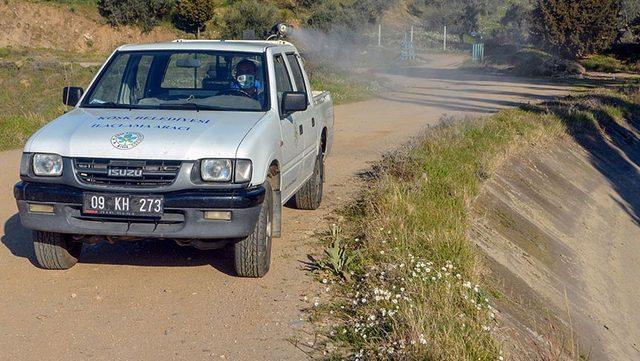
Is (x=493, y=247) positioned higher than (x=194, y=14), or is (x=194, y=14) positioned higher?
(x=493, y=247)

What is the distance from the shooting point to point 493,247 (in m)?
9.85

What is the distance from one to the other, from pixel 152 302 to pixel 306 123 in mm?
2784

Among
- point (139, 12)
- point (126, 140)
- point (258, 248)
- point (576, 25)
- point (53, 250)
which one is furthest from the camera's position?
point (139, 12)

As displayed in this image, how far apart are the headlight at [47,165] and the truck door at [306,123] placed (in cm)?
245

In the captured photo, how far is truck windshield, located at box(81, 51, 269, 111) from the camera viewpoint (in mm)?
7298

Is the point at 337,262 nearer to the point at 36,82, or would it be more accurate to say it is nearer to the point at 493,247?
the point at 493,247

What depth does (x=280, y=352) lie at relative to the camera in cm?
539

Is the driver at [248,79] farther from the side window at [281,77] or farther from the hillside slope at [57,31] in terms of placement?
the hillside slope at [57,31]

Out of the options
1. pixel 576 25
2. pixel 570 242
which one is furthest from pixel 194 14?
pixel 570 242

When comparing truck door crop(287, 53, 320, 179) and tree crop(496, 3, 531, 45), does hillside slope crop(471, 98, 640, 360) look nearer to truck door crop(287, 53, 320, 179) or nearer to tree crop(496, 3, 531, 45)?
truck door crop(287, 53, 320, 179)

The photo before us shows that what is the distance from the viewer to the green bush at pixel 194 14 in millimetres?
49125

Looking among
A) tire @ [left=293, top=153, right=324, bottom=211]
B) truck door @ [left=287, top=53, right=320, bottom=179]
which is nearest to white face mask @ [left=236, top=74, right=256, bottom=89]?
truck door @ [left=287, top=53, right=320, bottom=179]

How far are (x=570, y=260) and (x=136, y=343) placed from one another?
8.15 m

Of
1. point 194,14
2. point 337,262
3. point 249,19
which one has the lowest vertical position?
point 194,14
